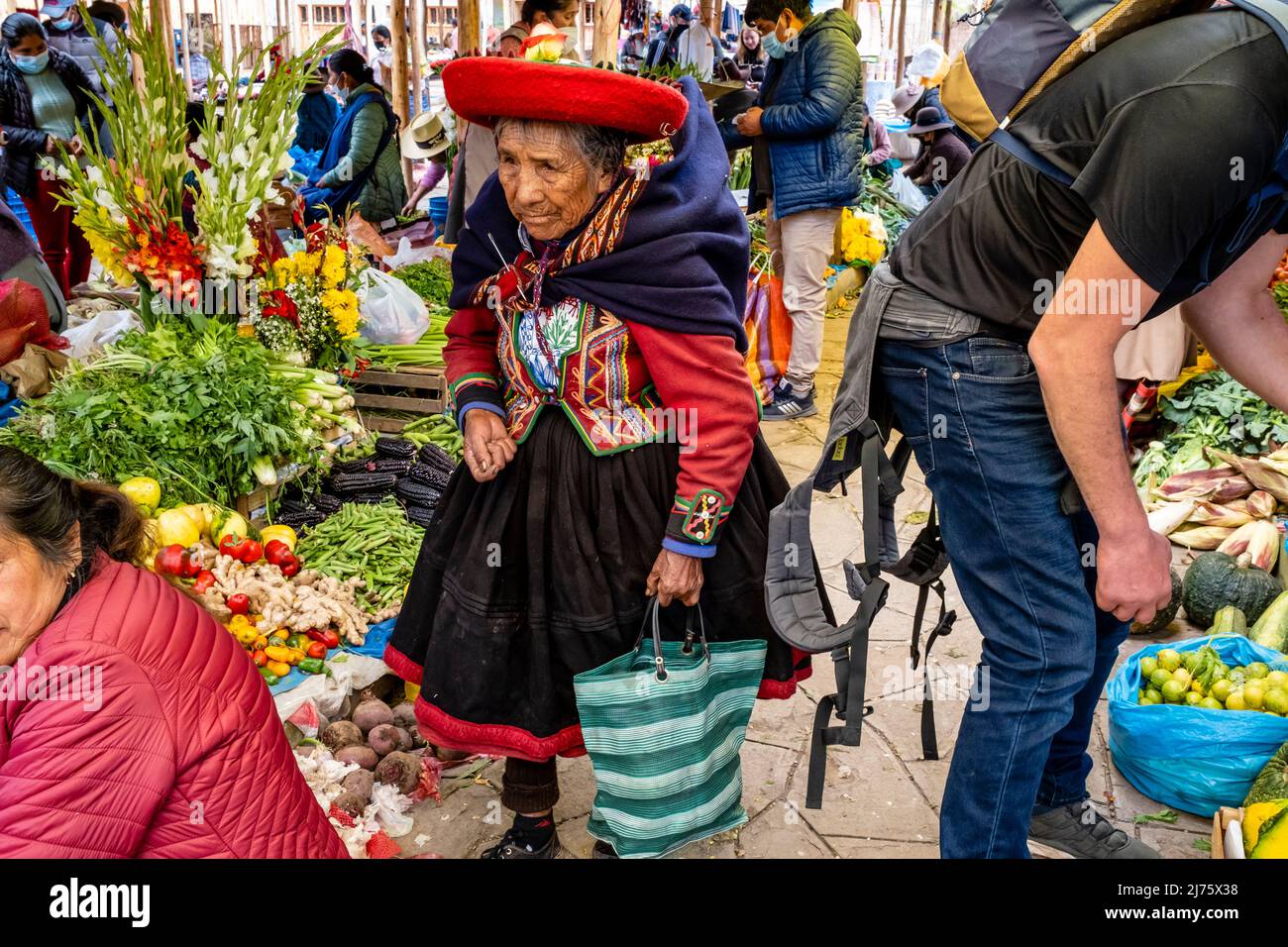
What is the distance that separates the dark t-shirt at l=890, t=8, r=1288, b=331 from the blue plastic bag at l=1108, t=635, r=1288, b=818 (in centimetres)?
140

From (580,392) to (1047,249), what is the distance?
1041 millimetres

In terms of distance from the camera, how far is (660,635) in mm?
2549

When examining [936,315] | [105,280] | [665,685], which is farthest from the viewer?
[105,280]

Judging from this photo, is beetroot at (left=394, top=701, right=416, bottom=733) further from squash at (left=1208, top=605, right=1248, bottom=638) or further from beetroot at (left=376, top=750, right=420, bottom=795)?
squash at (left=1208, top=605, right=1248, bottom=638)

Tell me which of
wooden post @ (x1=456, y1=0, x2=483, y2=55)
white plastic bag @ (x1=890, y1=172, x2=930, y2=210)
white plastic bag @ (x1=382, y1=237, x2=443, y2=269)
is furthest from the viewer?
white plastic bag @ (x1=890, y1=172, x2=930, y2=210)

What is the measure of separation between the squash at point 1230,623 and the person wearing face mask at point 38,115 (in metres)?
7.25

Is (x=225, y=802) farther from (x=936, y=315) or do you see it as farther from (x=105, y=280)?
(x=105, y=280)

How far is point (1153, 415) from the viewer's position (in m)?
5.86

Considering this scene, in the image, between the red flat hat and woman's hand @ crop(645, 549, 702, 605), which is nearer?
the red flat hat

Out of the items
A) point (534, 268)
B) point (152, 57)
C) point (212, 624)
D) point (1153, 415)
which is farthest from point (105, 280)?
point (1153, 415)

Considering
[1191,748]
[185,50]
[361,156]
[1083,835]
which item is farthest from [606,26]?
[1083,835]

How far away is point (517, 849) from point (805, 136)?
449cm

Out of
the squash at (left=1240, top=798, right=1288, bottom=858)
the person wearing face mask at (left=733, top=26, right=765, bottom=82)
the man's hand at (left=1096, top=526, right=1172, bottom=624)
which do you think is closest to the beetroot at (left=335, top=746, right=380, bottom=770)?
the man's hand at (left=1096, top=526, right=1172, bottom=624)

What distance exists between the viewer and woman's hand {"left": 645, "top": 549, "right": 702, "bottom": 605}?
8.00 feet
